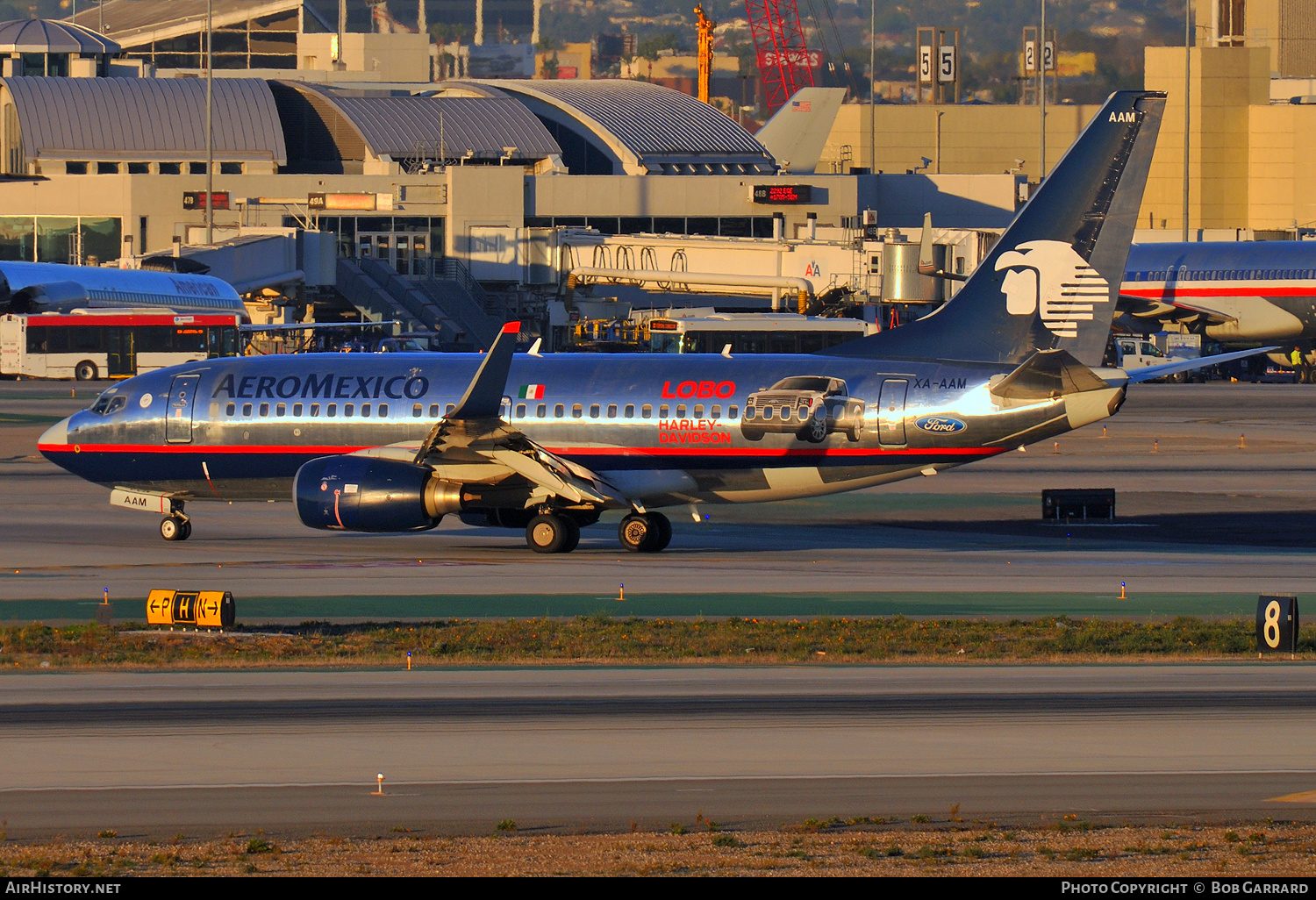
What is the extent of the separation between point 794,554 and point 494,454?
691 centimetres

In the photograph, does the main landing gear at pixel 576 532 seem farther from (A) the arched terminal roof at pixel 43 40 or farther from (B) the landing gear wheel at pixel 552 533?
(A) the arched terminal roof at pixel 43 40

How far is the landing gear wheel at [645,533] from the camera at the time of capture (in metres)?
37.7

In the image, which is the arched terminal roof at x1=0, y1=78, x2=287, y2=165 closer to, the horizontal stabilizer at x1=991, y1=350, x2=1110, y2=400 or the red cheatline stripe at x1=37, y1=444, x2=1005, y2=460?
the red cheatline stripe at x1=37, y1=444, x2=1005, y2=460

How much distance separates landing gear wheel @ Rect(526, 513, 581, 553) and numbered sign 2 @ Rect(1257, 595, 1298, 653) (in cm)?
1548

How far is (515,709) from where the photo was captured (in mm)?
21688

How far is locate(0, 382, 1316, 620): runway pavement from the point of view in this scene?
3119cm

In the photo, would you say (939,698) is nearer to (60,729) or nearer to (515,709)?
(515,709)

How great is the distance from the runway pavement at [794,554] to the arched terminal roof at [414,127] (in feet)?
225

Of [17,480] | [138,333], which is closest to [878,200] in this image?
[138,333]

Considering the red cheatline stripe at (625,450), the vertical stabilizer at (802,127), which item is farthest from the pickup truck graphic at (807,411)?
the vertical stabilizer at (802,127)

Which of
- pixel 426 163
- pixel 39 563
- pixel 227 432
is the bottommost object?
pixel 39 563

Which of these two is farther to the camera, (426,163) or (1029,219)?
(426,163)

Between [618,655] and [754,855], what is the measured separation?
1063 cm

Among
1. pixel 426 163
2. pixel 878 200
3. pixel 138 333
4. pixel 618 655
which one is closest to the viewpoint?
pixel 618 655
